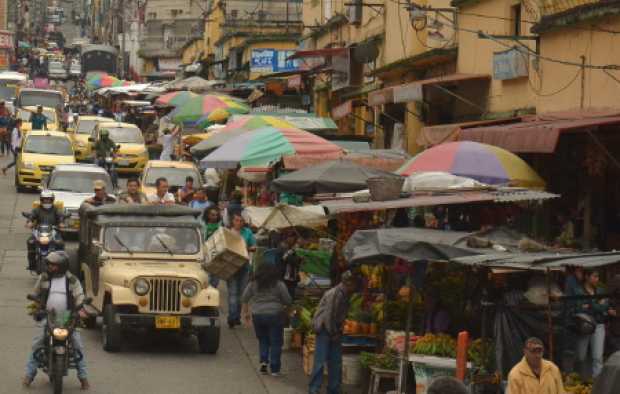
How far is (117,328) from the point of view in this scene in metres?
18.1

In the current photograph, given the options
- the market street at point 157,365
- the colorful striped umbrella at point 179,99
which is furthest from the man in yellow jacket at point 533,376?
the colorful striped umbrella at point 179,99

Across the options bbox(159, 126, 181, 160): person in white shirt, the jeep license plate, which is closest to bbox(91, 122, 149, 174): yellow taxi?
bbox(159, 126, 181, 160): person in white shirt

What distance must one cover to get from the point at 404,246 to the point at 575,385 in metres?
2.29

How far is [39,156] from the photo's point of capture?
38.9m

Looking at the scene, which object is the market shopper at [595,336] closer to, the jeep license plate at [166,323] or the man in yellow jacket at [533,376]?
the man in yellow jacket at [533,376]

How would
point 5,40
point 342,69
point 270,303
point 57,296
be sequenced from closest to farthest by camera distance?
point 57,296
point 270,303
point 342,69
point 5,40

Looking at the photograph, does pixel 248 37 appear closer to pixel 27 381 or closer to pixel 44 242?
pixel 44 242

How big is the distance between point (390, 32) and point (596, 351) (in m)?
22.4

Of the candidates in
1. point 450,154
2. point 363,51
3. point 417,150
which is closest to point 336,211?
point 450,154

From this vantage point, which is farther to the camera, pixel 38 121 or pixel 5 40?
pixel 5 40

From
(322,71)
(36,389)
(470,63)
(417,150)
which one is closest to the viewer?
(36,389)

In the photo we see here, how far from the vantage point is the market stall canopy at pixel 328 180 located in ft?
66.6

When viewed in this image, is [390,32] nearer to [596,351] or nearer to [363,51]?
[363,51]

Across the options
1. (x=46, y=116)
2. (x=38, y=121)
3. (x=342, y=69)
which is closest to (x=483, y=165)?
(x=342, y=69)
